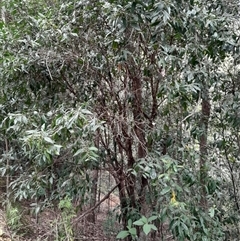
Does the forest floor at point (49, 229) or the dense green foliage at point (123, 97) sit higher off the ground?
the dense green foliage at point (123, 97)

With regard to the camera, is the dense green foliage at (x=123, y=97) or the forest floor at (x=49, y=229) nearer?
the dense green foliage at (x=123, y=97)

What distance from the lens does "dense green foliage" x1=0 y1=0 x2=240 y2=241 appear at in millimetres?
2146

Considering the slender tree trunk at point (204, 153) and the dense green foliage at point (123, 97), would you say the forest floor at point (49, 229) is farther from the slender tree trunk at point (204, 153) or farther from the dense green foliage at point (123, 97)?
the slender tree trunk at point (204, 153)

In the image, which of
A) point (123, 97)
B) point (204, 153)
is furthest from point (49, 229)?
point (204, 153)

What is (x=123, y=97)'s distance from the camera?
285 cm

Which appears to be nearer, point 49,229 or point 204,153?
point 204,153

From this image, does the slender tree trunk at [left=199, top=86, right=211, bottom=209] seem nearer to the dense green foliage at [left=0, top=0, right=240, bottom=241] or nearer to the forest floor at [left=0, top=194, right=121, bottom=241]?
the dense green foliage at [left=0, top=0, right=240, bottom=241]

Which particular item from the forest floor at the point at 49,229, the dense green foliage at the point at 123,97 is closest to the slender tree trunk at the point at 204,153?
the dense green foliage at the point at 123,97

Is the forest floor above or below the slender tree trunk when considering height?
below

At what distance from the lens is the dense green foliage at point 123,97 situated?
2.15 meters

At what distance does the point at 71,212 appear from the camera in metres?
2.54

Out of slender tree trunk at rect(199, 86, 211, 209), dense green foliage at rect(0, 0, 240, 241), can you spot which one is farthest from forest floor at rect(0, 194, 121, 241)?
slender tree trunk at rect(199, 86, 211, 209)

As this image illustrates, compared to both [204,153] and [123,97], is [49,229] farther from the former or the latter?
[204,153]

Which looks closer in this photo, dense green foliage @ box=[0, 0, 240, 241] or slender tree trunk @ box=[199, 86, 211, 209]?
dense green foliage @ box=[0, 0, 240, 241]
